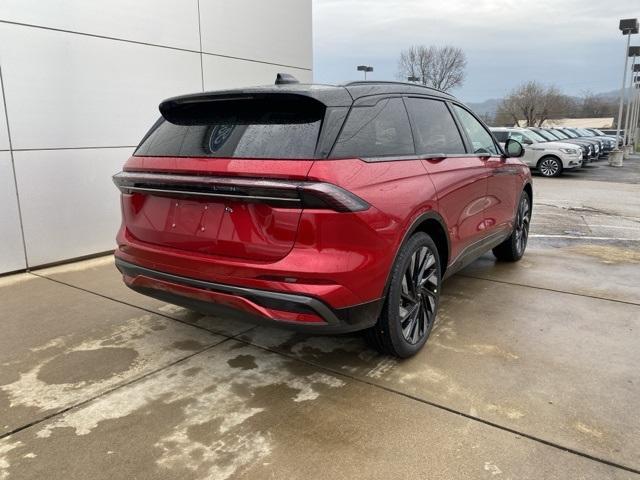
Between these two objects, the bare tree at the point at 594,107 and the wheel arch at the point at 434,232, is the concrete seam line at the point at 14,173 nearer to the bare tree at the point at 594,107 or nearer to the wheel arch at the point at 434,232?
the wheel arch at the point at 434,232

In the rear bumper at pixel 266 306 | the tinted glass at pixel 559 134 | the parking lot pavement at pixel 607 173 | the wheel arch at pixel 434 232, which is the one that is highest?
the tinted glass at pixel 559 134

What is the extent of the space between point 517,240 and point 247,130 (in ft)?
13.4

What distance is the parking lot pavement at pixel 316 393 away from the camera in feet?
7.98

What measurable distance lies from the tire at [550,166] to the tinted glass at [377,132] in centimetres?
1581

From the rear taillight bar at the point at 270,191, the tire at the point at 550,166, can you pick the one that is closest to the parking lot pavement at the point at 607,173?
the tire at the point at 550,166

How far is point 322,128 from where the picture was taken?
9.09ft

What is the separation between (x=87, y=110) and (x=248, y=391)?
14.6 feet

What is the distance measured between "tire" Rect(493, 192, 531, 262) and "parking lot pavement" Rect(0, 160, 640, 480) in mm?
987

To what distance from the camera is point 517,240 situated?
19.5ft

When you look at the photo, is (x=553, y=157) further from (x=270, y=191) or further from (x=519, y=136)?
(x=270, y=191)

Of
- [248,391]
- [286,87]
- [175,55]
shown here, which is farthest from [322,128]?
[175,55]

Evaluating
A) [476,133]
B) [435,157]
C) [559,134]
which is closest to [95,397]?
[435,157]

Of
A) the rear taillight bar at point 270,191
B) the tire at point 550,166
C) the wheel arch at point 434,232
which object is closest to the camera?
the rear taillight bar at point 270,191

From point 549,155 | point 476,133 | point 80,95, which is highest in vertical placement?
point 80,95
